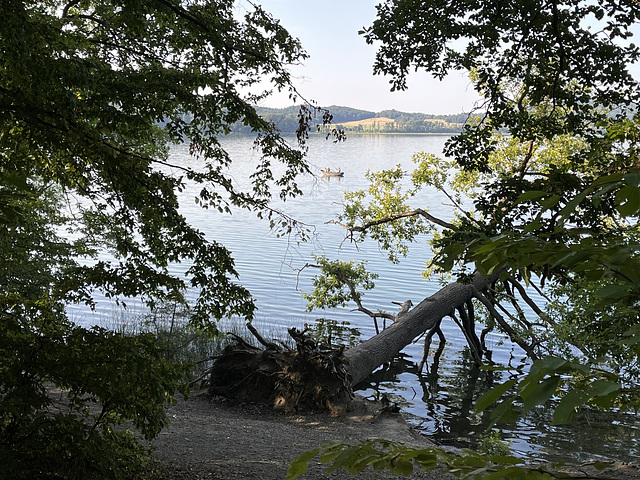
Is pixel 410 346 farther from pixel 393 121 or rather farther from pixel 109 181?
pixel 393 121

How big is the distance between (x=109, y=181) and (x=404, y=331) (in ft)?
28.8

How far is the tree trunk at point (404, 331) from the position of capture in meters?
11.5

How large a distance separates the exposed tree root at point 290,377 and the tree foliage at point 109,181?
8.62ft

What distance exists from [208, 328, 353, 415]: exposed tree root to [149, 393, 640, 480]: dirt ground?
0.24m

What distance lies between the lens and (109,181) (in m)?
5.84

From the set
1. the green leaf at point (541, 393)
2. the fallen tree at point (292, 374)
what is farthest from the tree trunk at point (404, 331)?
the green leaf at point (541, 393)

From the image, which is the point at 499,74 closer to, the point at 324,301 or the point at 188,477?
the point at 188,477

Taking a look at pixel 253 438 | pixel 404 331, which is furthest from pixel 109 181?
pixel 404 331

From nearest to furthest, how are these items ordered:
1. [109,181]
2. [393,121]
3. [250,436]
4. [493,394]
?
[493,394] < [109,181] < [250,436] < [393,121]

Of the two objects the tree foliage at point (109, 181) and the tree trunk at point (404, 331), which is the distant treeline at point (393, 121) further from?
the tree foliage at point (109, 181)

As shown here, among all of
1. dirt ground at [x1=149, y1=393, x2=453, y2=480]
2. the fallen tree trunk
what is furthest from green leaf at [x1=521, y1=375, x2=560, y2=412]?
the fallen tree trunk

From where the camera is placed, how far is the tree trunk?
37.6 feet

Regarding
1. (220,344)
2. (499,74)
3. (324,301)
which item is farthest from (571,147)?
(220,344)

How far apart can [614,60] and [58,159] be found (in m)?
5.80
